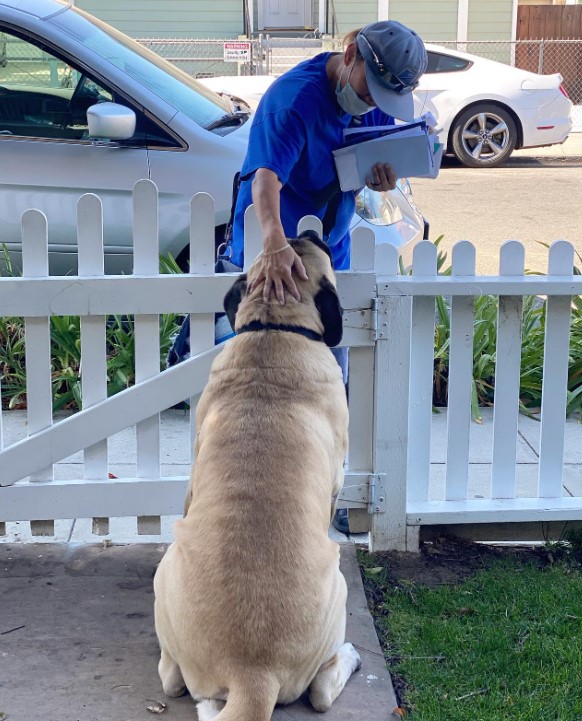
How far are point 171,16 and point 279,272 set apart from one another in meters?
20.9

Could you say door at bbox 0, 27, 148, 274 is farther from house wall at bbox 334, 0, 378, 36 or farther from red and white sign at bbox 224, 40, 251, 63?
house wall at bbox 334, 0, 378, 36

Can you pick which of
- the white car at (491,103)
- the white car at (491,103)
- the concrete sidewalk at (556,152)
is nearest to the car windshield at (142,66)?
the white car at (491,103)

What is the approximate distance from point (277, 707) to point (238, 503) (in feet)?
2.21

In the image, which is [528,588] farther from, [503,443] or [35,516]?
[35,516]

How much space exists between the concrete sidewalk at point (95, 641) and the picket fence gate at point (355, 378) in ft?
0.59

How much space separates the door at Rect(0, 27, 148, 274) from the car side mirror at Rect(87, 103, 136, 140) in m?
0.18

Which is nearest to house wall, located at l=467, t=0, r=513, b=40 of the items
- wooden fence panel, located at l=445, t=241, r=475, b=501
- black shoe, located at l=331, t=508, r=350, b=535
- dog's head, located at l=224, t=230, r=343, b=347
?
wooden fence panel, located at l=445, t=241, r=475, b=501

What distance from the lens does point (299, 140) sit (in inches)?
146

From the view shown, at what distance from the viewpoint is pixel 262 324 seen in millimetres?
3207

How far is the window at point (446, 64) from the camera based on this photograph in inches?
605

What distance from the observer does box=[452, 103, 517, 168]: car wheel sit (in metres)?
15.3

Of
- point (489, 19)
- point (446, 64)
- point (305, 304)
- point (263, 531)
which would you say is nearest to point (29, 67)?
Answer: point (305, 304)

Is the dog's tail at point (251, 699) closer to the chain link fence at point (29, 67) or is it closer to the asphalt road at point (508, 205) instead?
the chain link fence at point (29, 67)

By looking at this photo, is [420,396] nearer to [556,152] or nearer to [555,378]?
[555,378]
